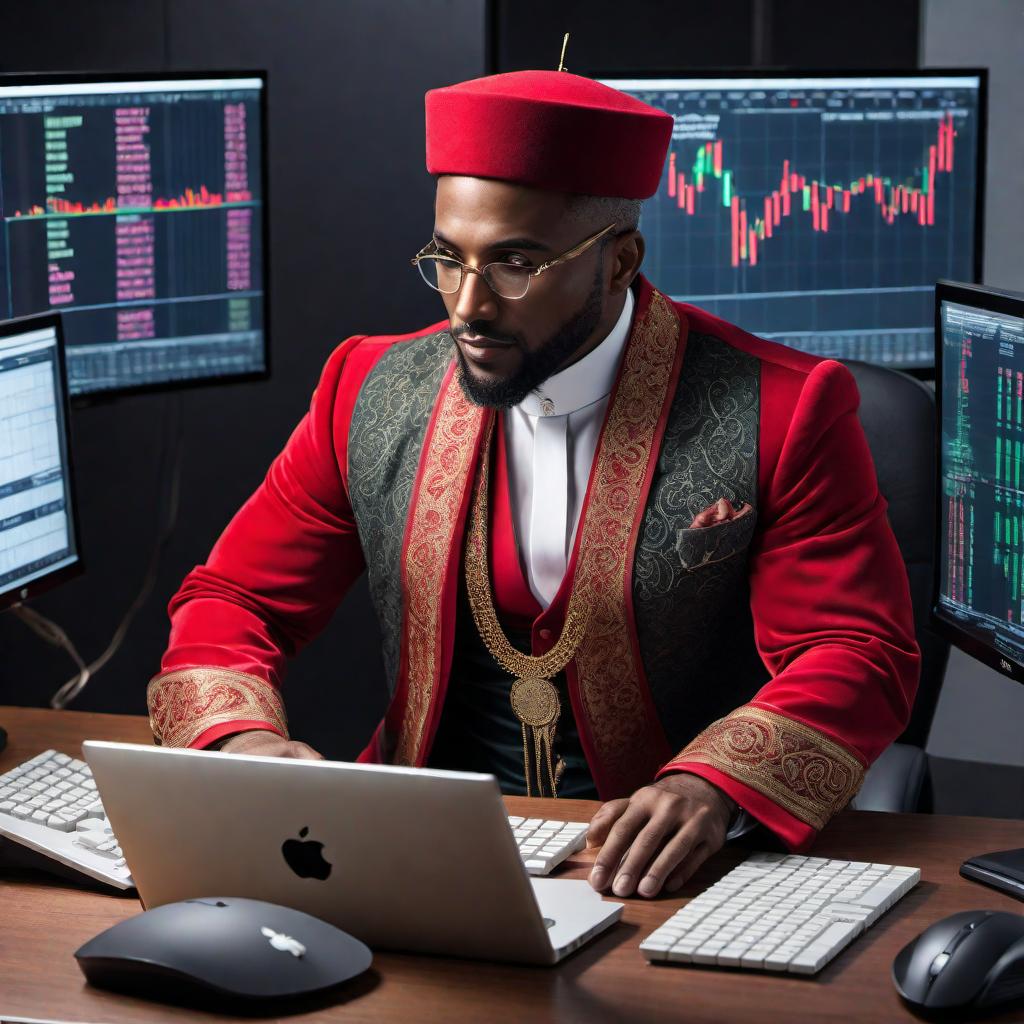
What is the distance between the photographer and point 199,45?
3.11 meters

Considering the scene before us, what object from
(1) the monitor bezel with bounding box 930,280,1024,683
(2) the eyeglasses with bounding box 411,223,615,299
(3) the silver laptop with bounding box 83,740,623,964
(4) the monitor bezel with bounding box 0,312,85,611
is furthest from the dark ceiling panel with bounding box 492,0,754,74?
(3) the silver laptop with bounding box 83,740,623,964

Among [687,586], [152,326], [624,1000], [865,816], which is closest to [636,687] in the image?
[687,586]

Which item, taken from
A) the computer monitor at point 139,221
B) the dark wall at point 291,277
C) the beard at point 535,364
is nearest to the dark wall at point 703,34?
the dark wall at point 291,277

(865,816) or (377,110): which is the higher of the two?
(377,110)

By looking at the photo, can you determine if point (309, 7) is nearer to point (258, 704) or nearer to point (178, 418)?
point (178, 418)

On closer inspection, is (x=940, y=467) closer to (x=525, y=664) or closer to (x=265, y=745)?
(x=525, y=664)

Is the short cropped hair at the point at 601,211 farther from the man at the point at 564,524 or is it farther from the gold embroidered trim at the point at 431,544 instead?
the gold embroidered trim at the point at 431,544

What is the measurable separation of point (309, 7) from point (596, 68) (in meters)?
0.54

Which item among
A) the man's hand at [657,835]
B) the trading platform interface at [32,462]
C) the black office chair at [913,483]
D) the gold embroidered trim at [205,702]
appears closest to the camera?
the man's hand at [657,835]

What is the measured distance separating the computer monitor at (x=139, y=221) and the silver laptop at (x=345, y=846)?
1.33 metres

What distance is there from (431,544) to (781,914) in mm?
696

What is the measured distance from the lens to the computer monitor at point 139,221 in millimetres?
2543

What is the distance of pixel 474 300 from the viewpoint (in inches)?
69.8

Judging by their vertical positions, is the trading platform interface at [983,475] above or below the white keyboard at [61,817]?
above
